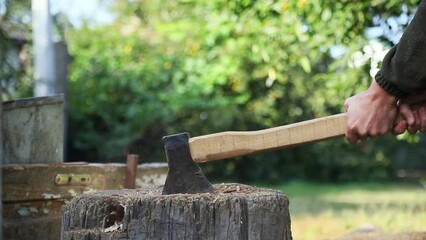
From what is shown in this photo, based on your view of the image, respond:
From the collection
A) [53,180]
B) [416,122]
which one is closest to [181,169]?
[416,122]

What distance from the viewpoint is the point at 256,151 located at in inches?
127

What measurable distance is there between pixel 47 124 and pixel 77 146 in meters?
7.75

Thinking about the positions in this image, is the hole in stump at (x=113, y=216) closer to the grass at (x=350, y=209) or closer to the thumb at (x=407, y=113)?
the thumb at (x=407, y=113)

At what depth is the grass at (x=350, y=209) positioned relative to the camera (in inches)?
316

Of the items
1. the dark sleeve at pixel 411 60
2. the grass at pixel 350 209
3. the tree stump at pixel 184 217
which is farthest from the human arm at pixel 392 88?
the grass at pixel 350 209

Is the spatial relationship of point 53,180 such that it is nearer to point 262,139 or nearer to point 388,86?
point 262,139

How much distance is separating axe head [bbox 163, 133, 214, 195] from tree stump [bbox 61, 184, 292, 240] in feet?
0.32

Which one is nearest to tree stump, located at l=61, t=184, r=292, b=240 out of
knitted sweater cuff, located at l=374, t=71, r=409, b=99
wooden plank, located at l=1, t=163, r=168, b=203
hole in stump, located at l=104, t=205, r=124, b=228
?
hole in stump, located at l=104, t=205, r=124, b=228

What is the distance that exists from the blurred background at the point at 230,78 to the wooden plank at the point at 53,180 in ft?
5.30

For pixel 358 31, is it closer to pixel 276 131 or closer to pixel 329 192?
pixel 276 131

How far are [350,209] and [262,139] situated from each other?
801 centimetres

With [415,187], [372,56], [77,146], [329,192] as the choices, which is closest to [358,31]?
[372,56]

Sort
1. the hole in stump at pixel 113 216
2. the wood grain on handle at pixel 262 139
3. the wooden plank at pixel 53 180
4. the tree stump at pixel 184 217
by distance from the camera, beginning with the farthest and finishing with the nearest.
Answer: the wooden plank at pixel 53 180
the wood grain on handle at pixel 262 139
the hole in stump at pixel 113 216
the tree stump at pixel 184 217

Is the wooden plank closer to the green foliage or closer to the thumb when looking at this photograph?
the thumb
